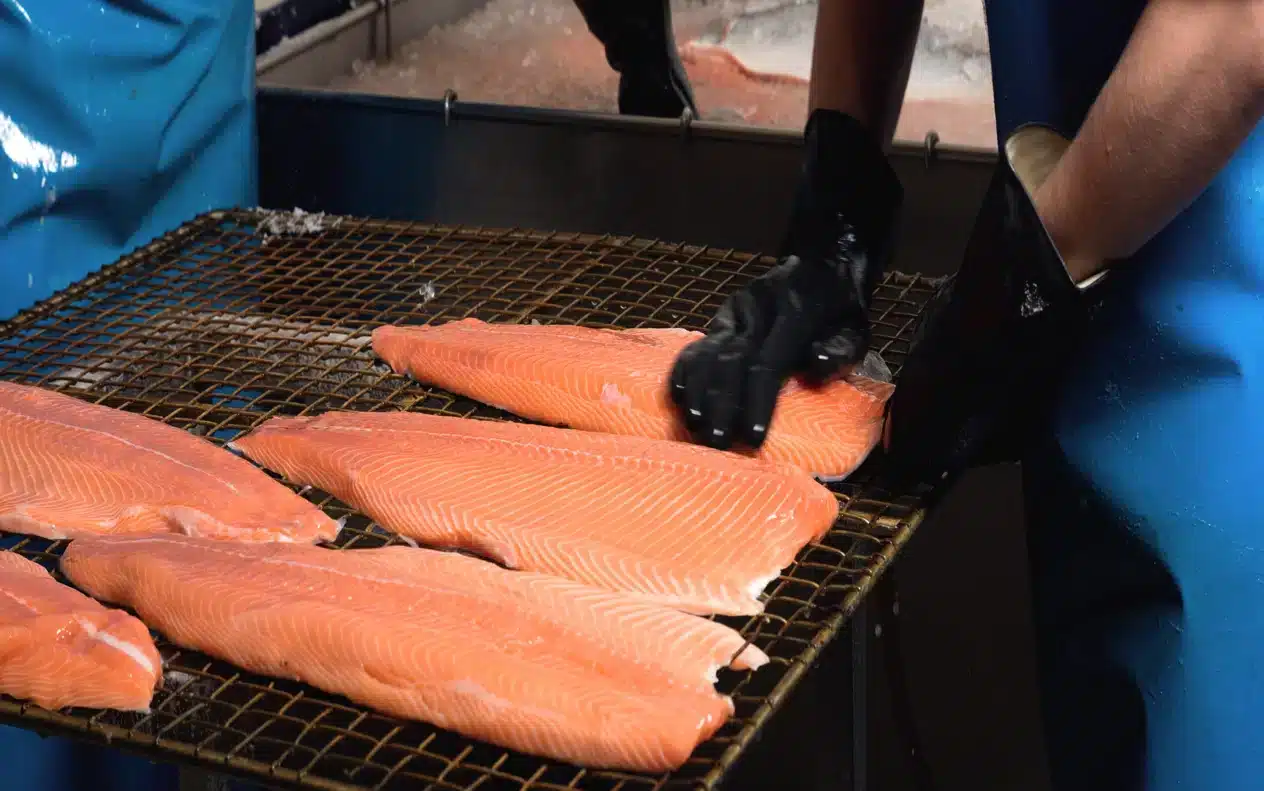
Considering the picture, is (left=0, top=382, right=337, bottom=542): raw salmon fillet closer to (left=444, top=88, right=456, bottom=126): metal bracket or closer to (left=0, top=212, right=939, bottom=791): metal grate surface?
(left=0, top=212, right=939, bottom=791): metal grate surface

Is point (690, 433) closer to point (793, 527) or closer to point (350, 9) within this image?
point (793, 527)

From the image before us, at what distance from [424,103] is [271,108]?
0.48m

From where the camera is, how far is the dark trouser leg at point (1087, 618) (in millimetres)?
1915

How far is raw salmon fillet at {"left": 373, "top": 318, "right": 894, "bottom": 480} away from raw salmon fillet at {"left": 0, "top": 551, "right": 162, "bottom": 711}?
2.70ft

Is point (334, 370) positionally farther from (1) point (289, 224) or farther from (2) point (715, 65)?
(2) point (715, 65)

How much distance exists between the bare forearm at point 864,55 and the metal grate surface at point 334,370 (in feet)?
1.20

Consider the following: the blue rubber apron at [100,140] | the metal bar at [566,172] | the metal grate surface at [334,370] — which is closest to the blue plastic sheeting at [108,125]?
the blue rubber apron at [100,140]

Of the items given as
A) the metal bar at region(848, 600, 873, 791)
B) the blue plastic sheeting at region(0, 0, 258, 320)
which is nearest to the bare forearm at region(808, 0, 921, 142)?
the metal bar at region(848, 600, 873, 791)

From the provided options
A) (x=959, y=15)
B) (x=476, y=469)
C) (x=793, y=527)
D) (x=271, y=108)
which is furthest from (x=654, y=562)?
(x=959, y=15)

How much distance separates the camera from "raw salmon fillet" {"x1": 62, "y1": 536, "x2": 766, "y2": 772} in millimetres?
1646

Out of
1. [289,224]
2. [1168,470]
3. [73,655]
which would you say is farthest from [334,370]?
[1168,470]

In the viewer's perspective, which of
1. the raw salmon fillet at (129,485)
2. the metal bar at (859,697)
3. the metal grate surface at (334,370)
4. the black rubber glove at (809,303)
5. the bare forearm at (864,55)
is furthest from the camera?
the bare forearm at (864,55)

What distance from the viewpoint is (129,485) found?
222 cm

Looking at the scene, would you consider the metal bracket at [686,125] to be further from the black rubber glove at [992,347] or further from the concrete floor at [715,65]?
the black rubber glove at [992,347]
